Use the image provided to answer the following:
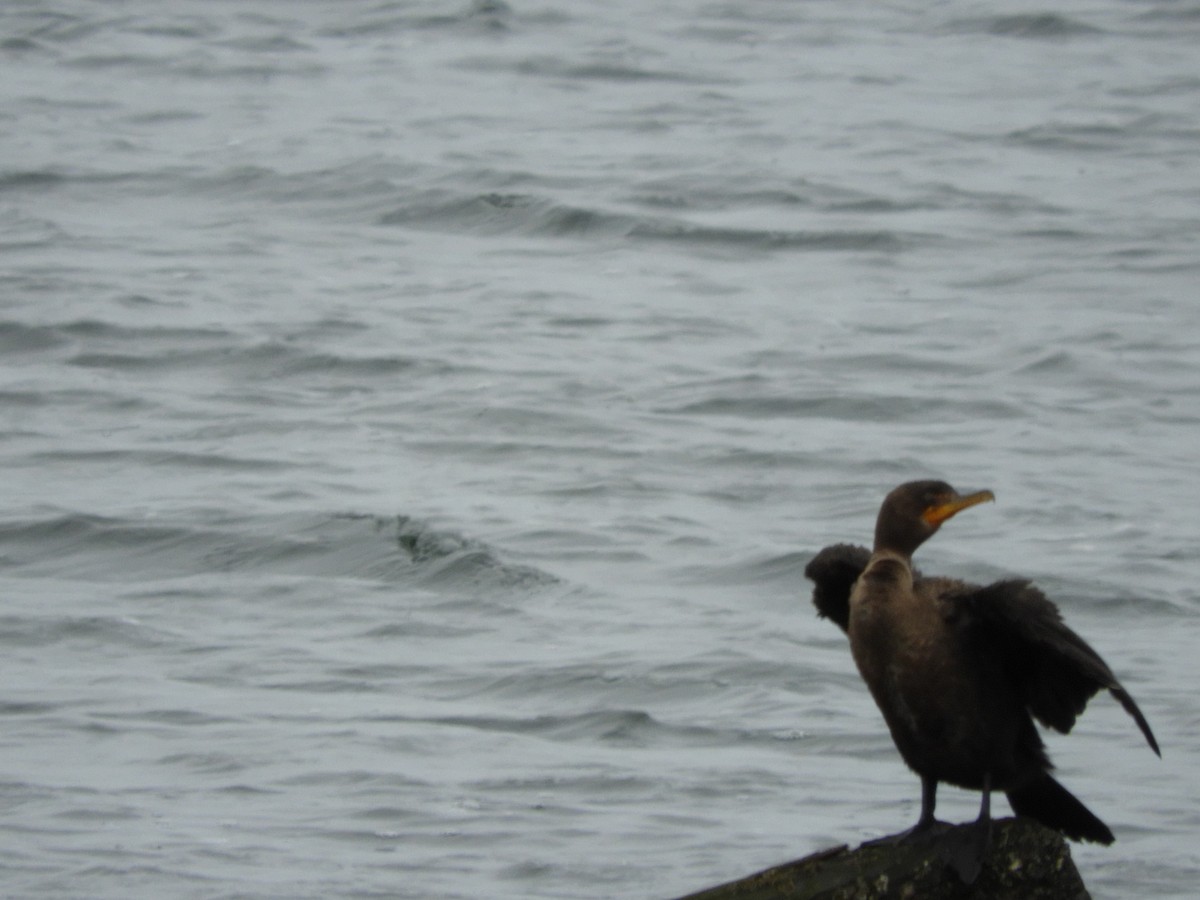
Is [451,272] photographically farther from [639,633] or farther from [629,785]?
[629,785]

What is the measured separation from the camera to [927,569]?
11.3m

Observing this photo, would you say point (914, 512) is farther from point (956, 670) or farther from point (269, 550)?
point (269, 550)

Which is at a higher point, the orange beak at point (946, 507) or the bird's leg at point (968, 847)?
the orange beak at point (946, 507)

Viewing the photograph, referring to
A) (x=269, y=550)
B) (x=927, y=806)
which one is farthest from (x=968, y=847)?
(x=269, y=550)

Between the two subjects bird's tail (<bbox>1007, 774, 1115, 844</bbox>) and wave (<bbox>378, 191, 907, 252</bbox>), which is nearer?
bird's tail (<bbox>1007, 774, 1115, 844</bbox>)

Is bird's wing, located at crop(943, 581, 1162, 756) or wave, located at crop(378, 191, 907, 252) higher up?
bird's wing, located at crop(943, 581, 1162, 756)

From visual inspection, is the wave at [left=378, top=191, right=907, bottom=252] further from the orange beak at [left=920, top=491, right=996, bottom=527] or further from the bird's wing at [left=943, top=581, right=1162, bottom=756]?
the bird's wing at [left=943, top=581, right=1162, bottom=756]

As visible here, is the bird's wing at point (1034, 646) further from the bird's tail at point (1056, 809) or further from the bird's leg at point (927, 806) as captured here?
the bird's leg at point (927, 806)

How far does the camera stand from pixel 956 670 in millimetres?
5527

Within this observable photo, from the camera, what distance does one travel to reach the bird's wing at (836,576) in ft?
19.1

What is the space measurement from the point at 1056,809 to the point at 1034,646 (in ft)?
1.70

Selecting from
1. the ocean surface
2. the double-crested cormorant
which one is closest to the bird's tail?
the double-crested cormorant

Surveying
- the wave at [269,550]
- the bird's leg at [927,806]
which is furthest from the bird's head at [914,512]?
the wave at [269,550]

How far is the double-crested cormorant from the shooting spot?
5512 millimetres
